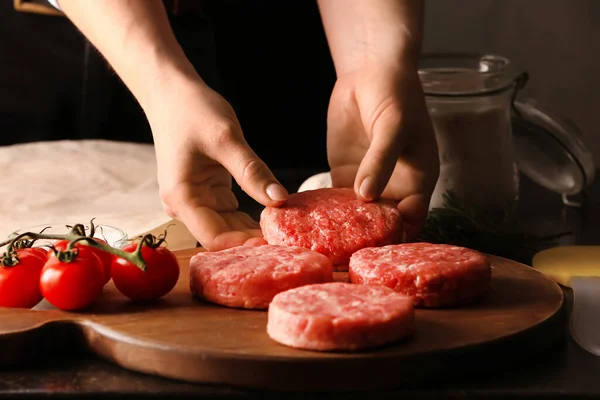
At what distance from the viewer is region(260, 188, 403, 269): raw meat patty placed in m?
1.94

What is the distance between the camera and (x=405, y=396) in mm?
1420

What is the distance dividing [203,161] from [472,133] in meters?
0.78

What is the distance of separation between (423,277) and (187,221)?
711mm

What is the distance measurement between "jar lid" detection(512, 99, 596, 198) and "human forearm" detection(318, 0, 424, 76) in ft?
1.40

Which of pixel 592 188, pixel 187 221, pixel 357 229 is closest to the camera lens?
pixel 357 229

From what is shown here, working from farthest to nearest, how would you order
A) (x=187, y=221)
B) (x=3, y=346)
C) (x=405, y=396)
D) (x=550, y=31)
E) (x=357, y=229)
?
1. (x=550, y=31)
2. (x=187, y=221)
3. (x=357, y=229)
4. (x=3, y=346)
5. (x=405, y=396)

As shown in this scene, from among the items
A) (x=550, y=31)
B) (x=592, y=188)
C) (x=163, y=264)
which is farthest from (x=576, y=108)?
(x=163, y=264)

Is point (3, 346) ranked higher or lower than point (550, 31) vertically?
lower

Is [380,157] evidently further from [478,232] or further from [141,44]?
[141,44]

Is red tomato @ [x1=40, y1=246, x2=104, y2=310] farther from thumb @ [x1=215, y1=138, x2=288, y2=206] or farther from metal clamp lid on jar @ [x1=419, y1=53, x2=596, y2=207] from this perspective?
metal clamp lid on jar @ [x1=419, y1=53, x2=596, y2=207]

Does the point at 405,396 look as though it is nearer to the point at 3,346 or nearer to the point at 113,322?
the point at 113,322

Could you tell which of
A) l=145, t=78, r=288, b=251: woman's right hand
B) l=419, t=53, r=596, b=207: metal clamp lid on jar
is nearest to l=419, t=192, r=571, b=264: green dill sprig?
l=419, t=53, r=596, b=207: metal clamp lid on jar

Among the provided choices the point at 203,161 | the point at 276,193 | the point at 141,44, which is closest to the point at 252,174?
the point at 276,193

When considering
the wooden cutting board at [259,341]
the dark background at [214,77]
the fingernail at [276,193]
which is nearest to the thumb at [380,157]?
the fingernail at [276,193]
